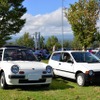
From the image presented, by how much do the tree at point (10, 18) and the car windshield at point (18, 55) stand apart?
74.4ft

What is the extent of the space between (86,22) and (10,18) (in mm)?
8699

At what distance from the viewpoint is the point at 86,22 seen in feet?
117

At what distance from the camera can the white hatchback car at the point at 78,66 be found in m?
11.7

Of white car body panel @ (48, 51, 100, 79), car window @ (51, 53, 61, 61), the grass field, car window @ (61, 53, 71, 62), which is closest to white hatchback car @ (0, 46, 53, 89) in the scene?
the grass field

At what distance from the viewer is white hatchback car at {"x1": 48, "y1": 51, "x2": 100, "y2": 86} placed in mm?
11672

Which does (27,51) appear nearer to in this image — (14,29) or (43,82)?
(43,82)

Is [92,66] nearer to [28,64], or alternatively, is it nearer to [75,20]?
[28,64]

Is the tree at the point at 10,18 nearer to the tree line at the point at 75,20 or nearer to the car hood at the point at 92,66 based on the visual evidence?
the tree line at the point at 75,20

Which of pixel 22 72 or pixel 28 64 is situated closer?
pixel 22 72

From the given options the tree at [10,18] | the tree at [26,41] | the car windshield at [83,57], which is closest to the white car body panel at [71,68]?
the car windshield at [83,57]

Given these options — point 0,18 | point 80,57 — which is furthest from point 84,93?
point 0,18

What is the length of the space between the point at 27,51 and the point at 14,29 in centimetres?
2382

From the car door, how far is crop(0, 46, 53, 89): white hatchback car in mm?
1823

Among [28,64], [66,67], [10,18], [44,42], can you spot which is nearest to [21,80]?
[28,64]
